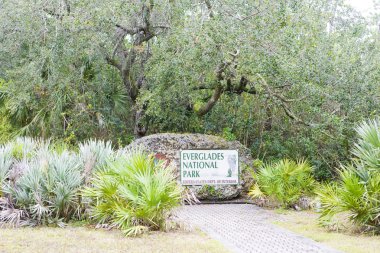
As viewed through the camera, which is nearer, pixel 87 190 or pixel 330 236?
pixel 330 236

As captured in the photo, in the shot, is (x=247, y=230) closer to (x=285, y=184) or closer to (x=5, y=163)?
(x=285, y=184)

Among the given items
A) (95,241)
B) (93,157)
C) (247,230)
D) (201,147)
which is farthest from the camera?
(201,147)

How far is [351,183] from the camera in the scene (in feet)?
32.2

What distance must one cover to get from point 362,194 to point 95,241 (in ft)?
16.4

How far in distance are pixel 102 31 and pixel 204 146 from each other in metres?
4.61

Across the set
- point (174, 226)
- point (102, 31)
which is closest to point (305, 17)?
point (102, 31)

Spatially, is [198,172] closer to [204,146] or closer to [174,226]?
[204,146]

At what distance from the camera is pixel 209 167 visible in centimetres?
1544

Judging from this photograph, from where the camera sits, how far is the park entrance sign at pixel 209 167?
15312 millimetres

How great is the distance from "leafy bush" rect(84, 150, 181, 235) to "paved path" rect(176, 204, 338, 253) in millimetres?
828

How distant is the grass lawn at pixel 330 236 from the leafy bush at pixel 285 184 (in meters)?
1.44

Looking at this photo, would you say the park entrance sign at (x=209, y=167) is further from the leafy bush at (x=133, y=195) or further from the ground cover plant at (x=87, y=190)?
the leafy bush at (x=133, y=195)

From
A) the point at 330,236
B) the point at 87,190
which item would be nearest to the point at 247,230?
the point at 330,236

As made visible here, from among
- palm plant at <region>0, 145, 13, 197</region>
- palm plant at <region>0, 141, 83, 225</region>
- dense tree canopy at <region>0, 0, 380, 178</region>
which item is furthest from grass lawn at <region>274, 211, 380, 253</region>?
palm plant at <region>0, 145, 13, 197</region>
